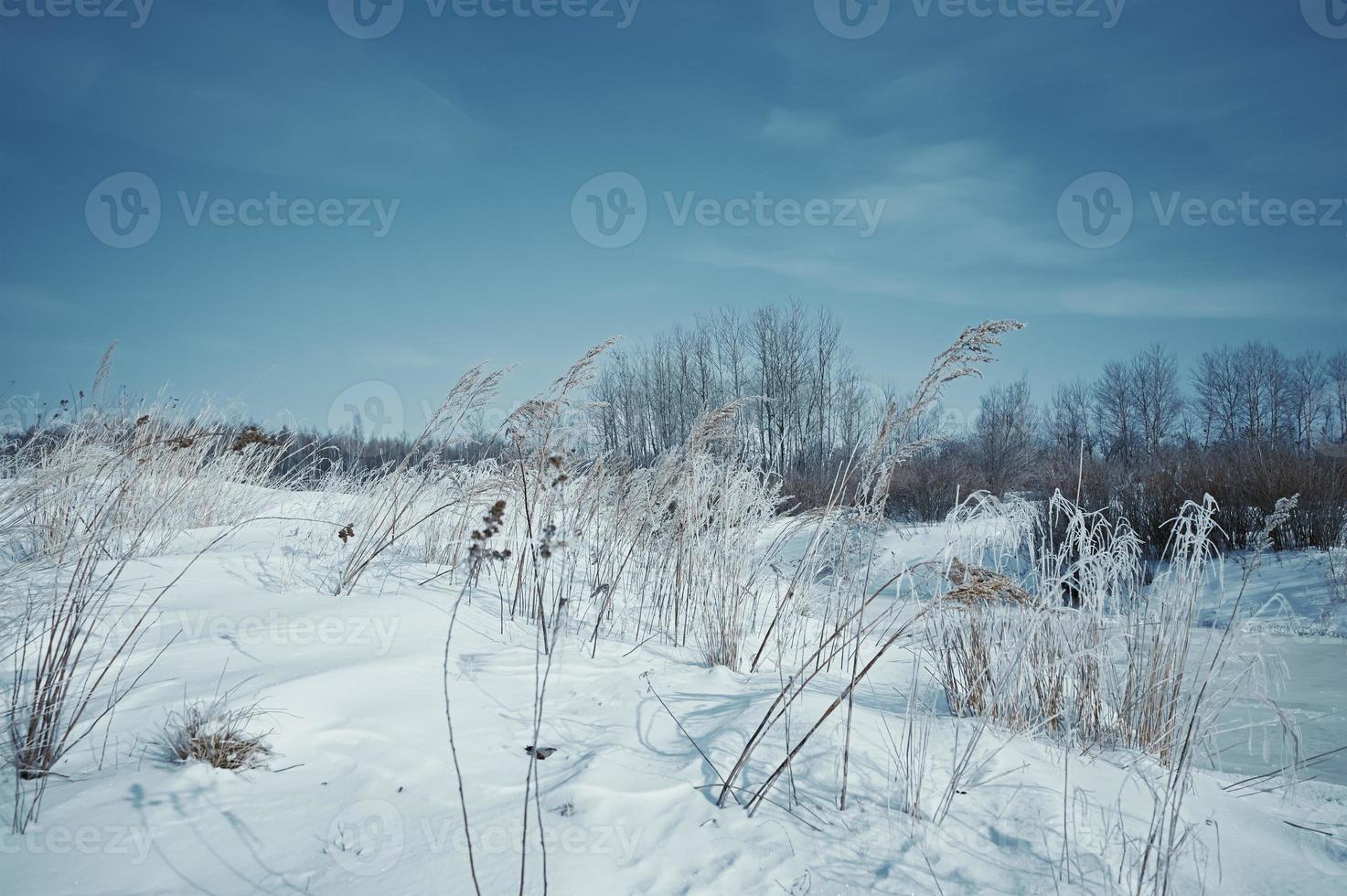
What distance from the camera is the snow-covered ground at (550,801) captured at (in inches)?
64.4

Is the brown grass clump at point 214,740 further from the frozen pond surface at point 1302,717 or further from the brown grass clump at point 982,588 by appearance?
the frozen pond surface at point 1302,717

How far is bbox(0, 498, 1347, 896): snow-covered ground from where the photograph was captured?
64.4 inches

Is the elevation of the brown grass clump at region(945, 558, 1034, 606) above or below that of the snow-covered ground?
above

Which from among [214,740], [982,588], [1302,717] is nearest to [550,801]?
[214,740]

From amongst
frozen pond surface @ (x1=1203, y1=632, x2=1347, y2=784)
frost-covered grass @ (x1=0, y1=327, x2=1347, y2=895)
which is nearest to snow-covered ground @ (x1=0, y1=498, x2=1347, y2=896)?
frost-covered grass @ (x1=0, y1=327, x2=1347, y2=895)

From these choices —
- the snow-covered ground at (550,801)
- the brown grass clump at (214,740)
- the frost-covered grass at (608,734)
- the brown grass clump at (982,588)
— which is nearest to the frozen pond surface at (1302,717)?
the frost-covered grass at (608,734)

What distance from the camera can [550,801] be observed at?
6.51 feet

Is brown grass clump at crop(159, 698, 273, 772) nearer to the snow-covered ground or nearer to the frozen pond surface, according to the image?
the snow-covered ground

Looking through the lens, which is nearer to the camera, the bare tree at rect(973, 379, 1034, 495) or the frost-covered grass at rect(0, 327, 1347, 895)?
the frost-covered grass at rect(0, 327, 1347, 895)

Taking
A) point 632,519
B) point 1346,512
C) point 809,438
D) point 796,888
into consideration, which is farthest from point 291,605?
point 809,438

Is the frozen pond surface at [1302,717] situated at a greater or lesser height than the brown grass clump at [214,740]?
lesser

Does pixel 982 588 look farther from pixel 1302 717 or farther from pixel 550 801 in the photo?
pixel 1302 717

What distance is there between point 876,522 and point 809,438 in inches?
1324

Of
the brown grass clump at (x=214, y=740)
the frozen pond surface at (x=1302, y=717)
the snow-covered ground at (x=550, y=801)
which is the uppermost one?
the brown grass clump at (x=214, y=740)
